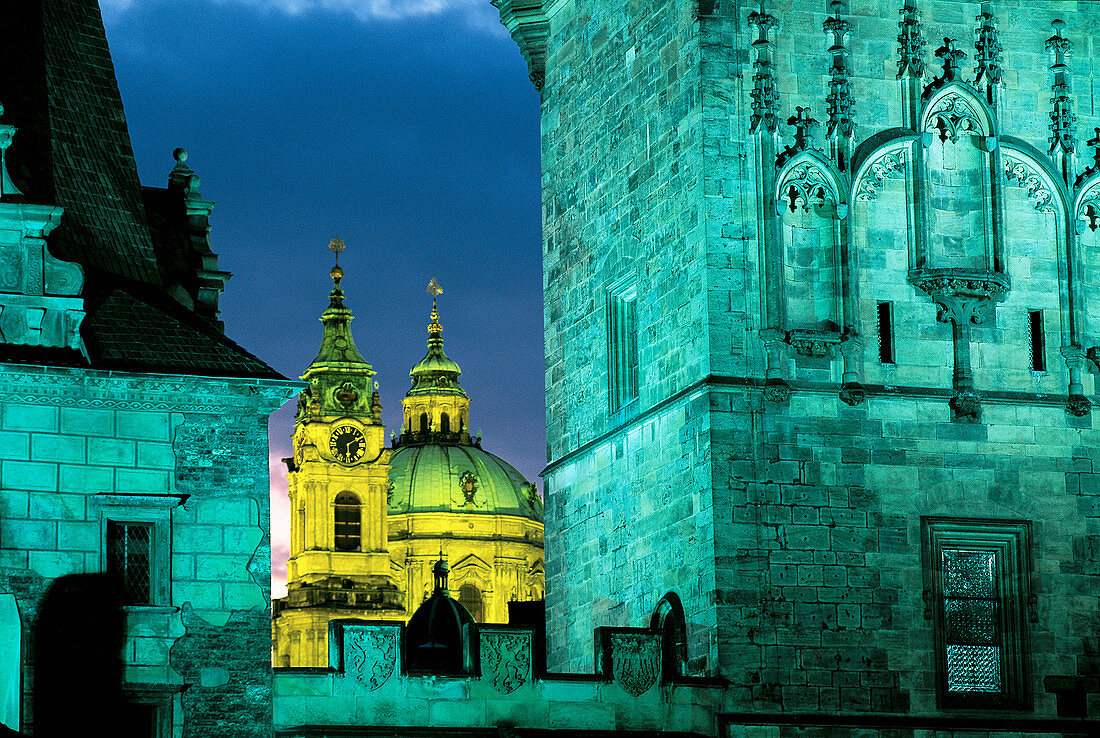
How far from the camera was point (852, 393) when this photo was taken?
3541cm

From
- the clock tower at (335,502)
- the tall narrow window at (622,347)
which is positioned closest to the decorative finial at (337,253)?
the clock tower at (335,502)

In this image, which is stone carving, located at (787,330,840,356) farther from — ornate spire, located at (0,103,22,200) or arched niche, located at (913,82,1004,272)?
ornate spire, located at (0,103,22,200)

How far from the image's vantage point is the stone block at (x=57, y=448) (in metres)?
30.7

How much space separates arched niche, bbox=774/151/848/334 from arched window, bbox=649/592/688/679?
171 inches

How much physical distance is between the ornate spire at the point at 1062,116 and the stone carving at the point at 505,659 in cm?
1094

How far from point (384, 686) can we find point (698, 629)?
467 centimetres

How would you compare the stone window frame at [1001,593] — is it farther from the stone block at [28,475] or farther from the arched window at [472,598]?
Answer: the arched window at [472,598]

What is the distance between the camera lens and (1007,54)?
37.5 metres

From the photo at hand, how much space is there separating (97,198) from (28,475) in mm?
4980

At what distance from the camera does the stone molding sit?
1211 inches

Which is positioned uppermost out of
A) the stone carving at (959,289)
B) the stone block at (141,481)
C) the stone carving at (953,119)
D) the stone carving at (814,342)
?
the stone carving at (953,119)

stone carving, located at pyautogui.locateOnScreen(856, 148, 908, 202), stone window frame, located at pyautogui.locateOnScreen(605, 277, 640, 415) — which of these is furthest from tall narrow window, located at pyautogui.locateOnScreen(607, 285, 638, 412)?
stone carving, located at pyautogui.locateOnScreen(856, 148, 908, 202)

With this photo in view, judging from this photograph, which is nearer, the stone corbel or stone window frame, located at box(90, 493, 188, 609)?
stone window frame, located at box(90, 493, 188, 609)

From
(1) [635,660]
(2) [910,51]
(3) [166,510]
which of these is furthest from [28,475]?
(2) [910,51]
